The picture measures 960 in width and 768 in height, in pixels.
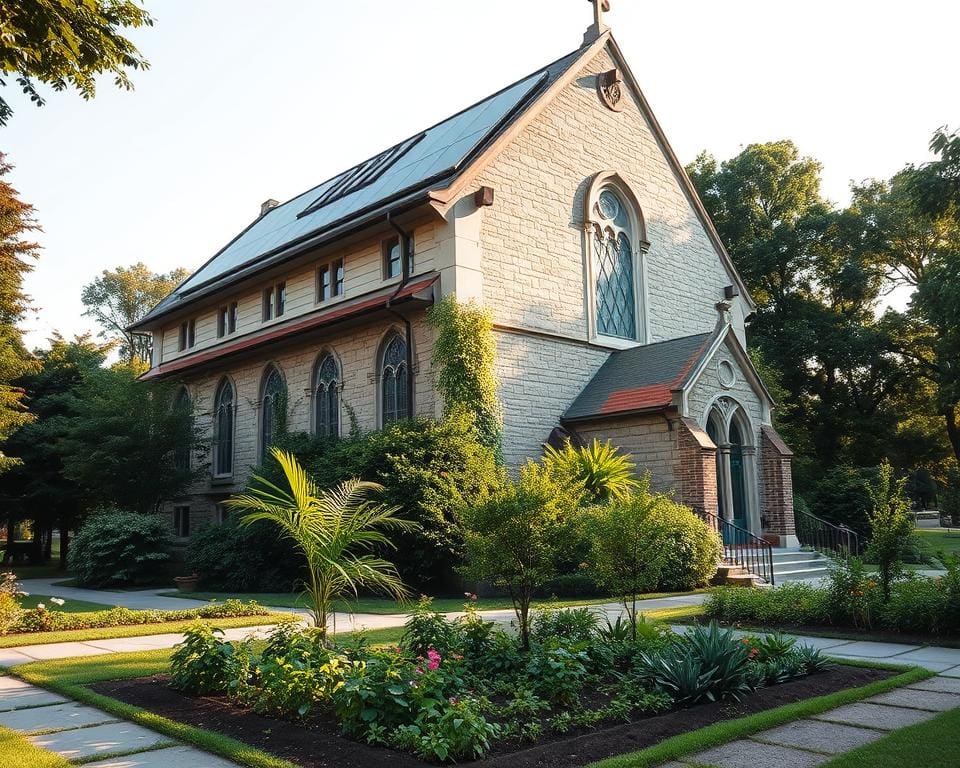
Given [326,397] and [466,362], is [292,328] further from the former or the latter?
[466,362]

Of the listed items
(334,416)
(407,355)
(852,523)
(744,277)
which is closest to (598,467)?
(407,355)

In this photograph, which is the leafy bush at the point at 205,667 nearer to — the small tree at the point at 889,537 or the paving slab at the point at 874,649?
the paving slab at the point at 874,649

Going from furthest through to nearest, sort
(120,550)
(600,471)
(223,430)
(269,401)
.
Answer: (223,430)
(269,401)
(120,550)
(600,471)

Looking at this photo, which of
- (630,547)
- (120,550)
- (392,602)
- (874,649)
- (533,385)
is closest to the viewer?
(630,547)

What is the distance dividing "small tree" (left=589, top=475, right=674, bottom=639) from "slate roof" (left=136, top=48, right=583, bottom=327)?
41.9 feet

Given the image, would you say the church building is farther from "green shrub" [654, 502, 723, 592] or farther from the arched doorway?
"green shrub" [654, 502, 723, 592]

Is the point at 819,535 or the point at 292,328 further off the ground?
the point at 292,328

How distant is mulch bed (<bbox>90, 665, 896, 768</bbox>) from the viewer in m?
5.37

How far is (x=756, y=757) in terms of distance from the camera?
544 cm

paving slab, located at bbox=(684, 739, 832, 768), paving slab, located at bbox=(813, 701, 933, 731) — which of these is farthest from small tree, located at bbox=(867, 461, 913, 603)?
paving slab, located at bbox=(684, 739, 832, 768)

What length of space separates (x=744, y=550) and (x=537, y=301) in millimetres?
7908

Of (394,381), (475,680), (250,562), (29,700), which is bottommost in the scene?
(29,700)

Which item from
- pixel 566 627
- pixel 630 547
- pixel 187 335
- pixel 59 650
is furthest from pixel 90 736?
pixel 187 335

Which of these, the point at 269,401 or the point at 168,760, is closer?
the point at 168,760
